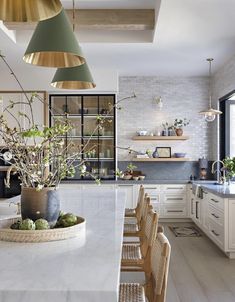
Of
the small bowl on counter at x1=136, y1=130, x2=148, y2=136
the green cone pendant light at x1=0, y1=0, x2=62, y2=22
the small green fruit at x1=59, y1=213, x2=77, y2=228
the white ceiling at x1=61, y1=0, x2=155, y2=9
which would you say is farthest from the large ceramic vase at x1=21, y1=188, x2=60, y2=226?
the small bowl on counter at x1=136, y1=130, x2=148, y2=136

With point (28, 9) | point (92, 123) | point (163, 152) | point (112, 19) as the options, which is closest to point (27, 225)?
point (28, 9)

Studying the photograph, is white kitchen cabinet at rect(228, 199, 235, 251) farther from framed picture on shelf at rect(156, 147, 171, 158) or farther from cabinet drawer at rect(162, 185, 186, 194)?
framed picture on shelf at rect(156, 147, 171, 158)

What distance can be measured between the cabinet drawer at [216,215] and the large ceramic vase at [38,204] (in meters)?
3.29

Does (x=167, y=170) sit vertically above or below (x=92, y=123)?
below

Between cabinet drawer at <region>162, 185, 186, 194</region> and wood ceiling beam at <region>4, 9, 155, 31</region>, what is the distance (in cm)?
333

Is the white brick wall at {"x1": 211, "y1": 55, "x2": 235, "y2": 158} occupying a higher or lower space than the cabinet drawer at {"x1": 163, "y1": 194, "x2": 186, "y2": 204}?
higher

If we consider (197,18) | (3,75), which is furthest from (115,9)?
(3,75)

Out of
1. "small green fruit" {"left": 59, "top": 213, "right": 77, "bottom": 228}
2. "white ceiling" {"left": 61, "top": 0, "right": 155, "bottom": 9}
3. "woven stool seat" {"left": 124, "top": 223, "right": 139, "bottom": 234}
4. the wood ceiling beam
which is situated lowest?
"woven stool seat" {"left": 124, "top": 223, "right": 139, "bottom": 234}

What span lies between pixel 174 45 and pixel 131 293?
14.1 ft

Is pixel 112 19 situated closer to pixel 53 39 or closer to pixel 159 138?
pixel 53 39

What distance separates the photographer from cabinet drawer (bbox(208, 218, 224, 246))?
5.06 m

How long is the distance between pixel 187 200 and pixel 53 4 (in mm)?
6179

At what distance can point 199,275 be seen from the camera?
4.27 m

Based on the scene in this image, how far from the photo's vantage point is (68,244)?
2.03m
